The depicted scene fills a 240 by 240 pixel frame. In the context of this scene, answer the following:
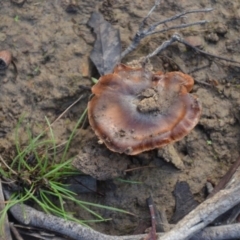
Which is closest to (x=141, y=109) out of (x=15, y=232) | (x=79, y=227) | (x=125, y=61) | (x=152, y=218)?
(x=125, y=61)

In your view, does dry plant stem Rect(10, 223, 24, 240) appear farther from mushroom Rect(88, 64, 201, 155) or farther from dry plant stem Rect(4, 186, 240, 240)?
mushroom Rect(88, 64, 201, 155)

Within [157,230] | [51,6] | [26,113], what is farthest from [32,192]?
[51,6]

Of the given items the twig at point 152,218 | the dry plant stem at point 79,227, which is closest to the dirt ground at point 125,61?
the twig at point 152,218

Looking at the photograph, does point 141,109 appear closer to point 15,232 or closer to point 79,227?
point 79,227

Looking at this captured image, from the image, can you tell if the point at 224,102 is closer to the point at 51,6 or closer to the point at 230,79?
the point at 230,79

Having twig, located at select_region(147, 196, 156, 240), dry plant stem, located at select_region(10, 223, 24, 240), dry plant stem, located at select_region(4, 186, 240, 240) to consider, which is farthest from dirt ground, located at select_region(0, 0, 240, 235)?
dry plant stem, located at select_region(10, 223, 24, 240)

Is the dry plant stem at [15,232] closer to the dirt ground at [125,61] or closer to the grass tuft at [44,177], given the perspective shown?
the grass tuft at [44,177]
